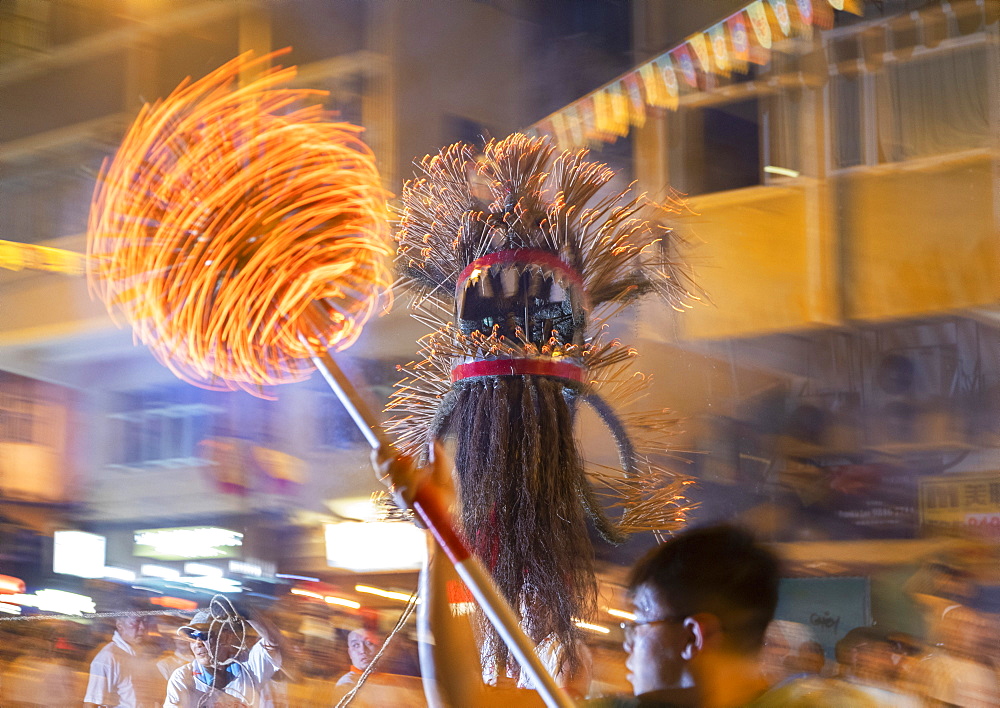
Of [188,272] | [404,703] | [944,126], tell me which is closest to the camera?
[188,272]

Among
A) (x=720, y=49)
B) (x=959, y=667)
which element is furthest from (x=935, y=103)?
(x=959, y=667)

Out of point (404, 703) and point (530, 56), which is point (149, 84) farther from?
point (404, 703)

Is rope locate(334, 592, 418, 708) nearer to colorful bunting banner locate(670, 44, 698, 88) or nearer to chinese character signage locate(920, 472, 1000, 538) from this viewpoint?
chinese character signage locate(920, 472, 1000, 538)

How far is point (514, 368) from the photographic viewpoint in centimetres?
139

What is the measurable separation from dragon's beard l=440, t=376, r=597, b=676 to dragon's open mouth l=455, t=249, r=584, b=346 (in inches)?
2.7

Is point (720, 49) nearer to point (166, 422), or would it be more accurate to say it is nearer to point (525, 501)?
point (525, 501)

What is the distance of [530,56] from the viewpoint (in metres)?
2.68

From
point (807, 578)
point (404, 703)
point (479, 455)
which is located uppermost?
point (479, 455)

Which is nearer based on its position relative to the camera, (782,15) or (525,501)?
(525,501)

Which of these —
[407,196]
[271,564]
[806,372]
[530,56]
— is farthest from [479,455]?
[271,564]

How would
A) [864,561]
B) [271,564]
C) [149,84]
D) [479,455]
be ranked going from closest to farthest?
[479,455], [864,561], [149,84], [271,564]

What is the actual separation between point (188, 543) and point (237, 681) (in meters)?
1.92

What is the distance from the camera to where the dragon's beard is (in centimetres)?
136

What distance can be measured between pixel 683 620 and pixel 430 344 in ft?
1.92
